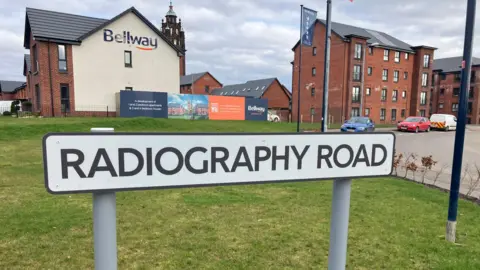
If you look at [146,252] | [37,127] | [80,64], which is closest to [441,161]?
[146,252]

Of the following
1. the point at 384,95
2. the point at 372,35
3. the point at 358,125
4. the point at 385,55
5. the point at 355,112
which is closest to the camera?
the point at 358,125

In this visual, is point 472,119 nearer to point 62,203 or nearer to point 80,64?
point 80,64

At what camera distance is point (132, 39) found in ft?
99.2

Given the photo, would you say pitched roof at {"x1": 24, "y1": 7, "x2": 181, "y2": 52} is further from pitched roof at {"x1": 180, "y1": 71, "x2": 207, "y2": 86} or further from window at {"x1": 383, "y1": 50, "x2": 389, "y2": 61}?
pitched roof at {"x1": 180, "y1": 71, "x2": 207, "y2": 86}

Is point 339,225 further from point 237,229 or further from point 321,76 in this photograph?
point 321,76

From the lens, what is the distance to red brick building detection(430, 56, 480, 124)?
59594mm

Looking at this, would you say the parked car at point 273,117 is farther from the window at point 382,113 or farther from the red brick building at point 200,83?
the red brick building at point 200,83

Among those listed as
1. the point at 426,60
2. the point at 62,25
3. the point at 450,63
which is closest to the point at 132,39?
the point at 62,25

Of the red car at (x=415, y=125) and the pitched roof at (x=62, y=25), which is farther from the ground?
the pitched roof at (x=62, y=25)

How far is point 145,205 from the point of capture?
18.2 ft

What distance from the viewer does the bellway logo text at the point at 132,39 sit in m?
29.1

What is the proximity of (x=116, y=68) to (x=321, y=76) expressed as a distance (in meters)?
28.8

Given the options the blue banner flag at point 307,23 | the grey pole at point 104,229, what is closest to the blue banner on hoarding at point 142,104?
the blue banner flag at point 307,23

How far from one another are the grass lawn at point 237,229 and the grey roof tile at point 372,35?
42.2m
